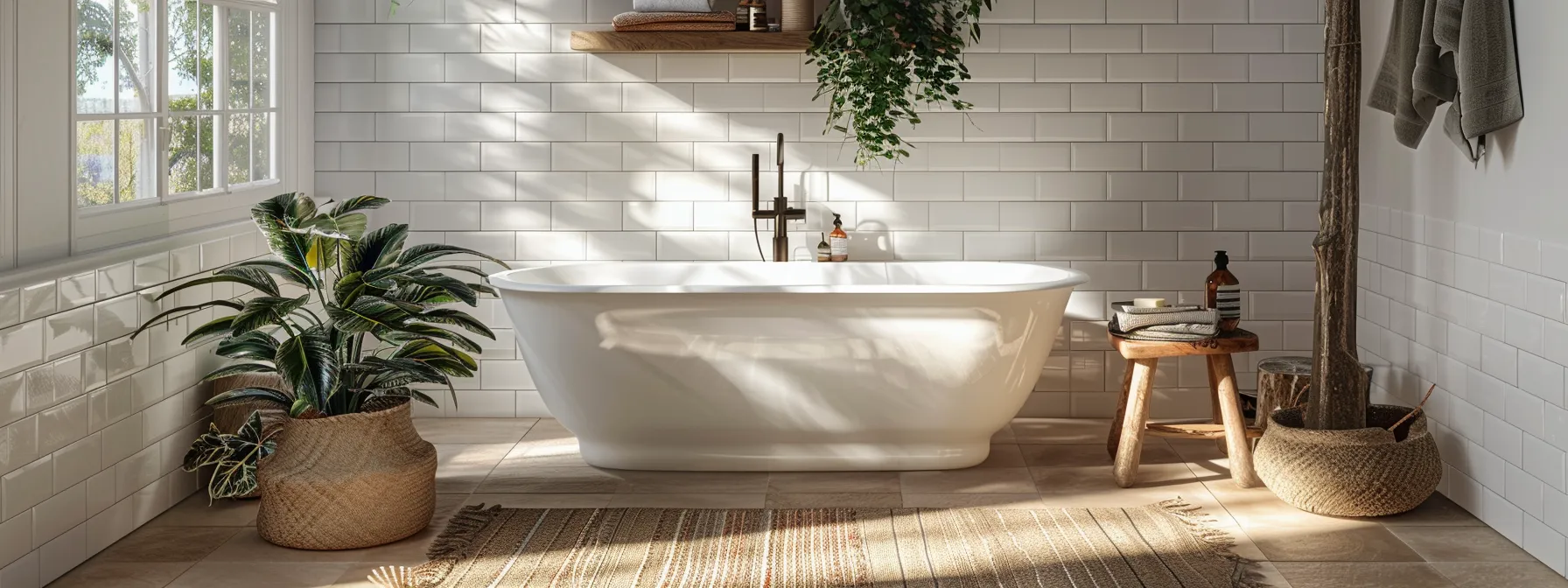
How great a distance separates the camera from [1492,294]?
3537mm

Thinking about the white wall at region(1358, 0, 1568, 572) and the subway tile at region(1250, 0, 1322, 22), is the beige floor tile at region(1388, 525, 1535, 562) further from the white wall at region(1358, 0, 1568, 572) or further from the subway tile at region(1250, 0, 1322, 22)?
the subway tile at region(1250, 0, 1322, 22)

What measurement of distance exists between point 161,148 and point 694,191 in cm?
187

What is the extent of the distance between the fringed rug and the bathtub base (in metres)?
0.43

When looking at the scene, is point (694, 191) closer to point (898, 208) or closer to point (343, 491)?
point (898, 208)

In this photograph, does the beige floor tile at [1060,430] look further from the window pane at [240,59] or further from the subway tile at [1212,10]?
the window pane at [240,59]

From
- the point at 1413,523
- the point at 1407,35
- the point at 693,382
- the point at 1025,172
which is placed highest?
the point at 1407,35

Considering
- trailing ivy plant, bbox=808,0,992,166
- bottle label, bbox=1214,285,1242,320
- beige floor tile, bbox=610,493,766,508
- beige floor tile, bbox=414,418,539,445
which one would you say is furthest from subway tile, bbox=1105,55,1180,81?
beige floor tile, bbox=414,418,539,445

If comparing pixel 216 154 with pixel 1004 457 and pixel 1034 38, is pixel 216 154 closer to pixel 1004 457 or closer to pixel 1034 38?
pixel 1004 457

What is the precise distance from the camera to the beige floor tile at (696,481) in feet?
13.2

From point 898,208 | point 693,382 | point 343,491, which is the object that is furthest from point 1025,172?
point 343,491

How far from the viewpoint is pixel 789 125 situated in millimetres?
4949

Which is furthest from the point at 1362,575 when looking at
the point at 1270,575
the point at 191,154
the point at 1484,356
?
the point at 191,154

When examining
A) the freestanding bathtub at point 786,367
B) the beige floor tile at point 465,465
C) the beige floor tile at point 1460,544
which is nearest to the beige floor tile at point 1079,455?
the freestanding bathtub at point 786,367

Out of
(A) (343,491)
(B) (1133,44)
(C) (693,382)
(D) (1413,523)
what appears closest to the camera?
(A) (343,491)
